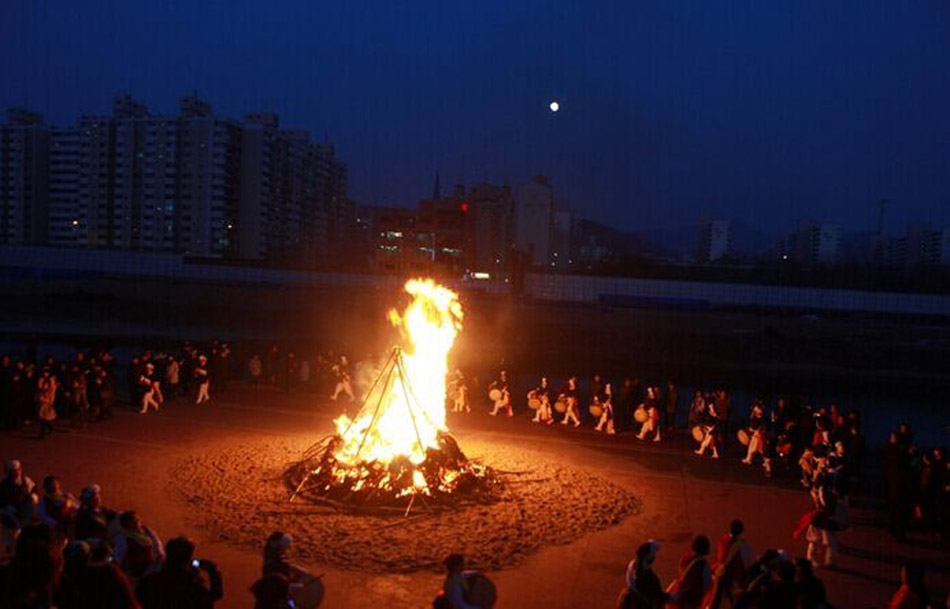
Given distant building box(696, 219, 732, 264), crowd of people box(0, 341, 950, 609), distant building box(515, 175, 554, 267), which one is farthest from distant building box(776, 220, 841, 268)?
crowd of people box(0, 341, 950, 609)

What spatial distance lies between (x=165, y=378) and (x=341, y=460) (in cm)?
977

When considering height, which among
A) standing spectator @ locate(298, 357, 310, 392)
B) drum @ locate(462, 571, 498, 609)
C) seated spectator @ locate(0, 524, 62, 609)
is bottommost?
standing spectator @ locate(298, 357, 310, 392)

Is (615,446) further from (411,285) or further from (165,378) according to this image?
(165,378)

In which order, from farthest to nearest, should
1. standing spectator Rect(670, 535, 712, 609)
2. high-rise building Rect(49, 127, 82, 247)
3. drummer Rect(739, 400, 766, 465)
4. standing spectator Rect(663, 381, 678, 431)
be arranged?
high-rise building Rect(49, 127, 82, 247)
standing spectator Rect(663, 381, 678, 431)
drummer Rect(739, 400, 766, 465)
standing spectator Rect(670, 535, 712, 609)

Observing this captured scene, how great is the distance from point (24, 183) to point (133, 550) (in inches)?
4726

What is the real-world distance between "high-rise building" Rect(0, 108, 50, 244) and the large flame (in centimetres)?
11004

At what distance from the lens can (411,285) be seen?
15.8m

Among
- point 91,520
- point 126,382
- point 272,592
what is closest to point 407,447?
point 91,520

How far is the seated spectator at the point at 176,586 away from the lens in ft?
18.0

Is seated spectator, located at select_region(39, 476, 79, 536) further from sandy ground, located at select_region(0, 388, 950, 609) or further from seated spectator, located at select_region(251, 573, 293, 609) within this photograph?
seated spectator, located at select_region(251, 573, 293, 609)

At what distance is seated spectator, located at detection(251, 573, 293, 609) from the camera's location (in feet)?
18.5

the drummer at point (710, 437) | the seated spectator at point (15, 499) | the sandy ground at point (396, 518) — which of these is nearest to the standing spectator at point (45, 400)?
the sandy ground at point (396, 518)

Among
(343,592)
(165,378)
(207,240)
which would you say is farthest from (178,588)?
(207,240)

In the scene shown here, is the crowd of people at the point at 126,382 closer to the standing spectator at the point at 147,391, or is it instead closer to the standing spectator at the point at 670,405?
the standing spectator at the point at 147,391
